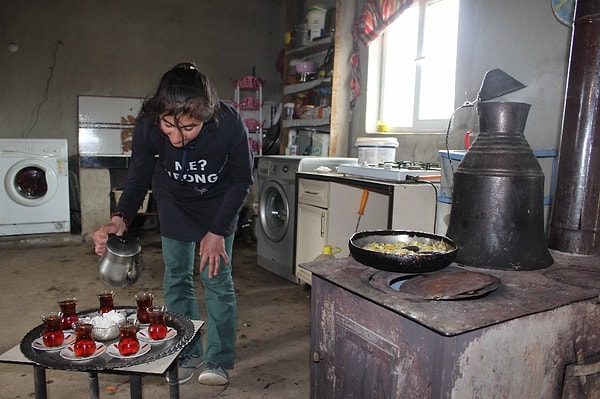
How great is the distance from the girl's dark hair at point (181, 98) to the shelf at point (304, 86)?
246cm

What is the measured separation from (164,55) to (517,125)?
4.30 m

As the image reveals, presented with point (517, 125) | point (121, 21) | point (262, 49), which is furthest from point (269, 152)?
point (517, 125)

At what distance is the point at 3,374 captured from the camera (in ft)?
6.18

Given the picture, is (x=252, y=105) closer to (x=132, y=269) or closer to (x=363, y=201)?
(x=363, y=201)

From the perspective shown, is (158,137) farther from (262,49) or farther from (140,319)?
(262,49)

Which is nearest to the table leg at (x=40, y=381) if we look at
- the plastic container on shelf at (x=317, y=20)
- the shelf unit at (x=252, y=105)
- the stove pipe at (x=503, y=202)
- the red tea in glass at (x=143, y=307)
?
the red tea in glass at (x=143, y=307)

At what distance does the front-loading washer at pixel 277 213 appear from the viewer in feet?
10.5

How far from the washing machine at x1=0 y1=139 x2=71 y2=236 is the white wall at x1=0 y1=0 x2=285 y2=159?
27.4 inches

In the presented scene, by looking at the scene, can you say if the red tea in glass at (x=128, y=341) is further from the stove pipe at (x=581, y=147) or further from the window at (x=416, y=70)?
the window at (x=416, y=70)

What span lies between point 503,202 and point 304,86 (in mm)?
2937

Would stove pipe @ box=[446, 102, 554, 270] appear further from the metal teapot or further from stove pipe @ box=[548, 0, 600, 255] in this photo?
the metal teapot

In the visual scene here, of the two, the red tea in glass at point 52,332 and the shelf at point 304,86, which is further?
the shelf at point 304,86

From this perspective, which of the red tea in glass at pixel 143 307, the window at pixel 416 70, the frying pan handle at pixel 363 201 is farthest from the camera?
the window at pixel 416 70

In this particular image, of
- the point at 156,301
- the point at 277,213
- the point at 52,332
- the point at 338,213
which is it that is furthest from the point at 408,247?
the point at 277,213
